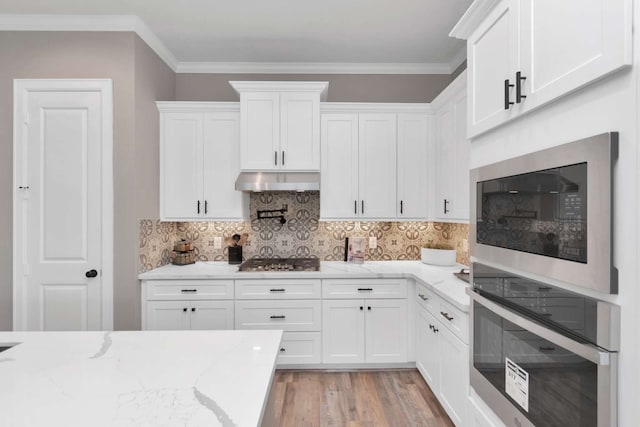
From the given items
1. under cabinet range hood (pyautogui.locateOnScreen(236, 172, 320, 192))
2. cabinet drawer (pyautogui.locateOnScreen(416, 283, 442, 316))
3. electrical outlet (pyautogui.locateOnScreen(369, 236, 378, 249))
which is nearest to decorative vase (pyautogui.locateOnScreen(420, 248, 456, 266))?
cabinet drawer (pyautogui.locateOnScreen(416, 283, 442, 316))

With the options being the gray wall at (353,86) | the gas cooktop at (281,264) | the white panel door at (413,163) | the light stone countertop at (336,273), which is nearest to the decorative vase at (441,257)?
the light stone countertop at (336,273)

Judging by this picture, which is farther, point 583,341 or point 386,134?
point 386,134

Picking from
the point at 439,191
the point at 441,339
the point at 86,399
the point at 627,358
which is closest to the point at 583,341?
the point at 627,358

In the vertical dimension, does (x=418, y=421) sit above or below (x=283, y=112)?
below

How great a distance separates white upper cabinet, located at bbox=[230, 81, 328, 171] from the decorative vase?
1359 mm

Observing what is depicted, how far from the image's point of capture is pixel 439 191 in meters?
3.18

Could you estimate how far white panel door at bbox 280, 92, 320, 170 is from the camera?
3.17 meters

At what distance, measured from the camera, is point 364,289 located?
3029mm

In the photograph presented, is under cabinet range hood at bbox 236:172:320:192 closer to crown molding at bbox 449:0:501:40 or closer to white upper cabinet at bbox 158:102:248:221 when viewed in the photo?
white upper cabinet at bbox 158:102:248:221

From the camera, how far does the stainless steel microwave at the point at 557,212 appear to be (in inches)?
33.4

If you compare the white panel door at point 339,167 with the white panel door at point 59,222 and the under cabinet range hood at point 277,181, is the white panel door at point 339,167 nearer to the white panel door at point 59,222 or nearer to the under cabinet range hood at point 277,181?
the under cabinet range hood at point 277,181

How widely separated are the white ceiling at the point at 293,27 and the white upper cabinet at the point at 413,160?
0.68 m

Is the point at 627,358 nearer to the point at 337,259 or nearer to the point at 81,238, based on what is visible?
the point at 337,259

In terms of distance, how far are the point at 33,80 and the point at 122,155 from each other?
0.90 metres
